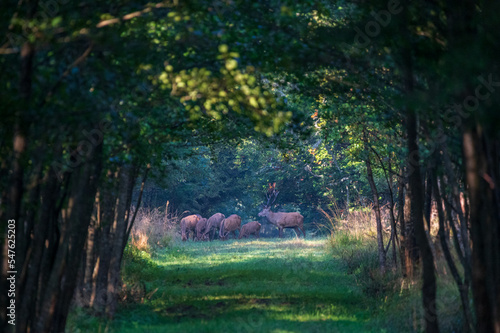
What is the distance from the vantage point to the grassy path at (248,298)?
31.1 feet

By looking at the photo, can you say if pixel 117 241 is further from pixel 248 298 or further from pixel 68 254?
pixel 68 254

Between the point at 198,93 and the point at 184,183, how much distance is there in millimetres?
36776

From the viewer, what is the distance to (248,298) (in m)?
12.2

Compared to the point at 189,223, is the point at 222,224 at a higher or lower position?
lower

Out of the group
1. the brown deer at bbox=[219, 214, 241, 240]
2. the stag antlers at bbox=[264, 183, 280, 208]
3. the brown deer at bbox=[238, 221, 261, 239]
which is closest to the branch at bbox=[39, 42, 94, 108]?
the brown deer at bbox=[219, 214, 241, 240]

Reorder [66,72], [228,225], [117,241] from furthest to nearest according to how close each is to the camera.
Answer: [228,225]
[117,241]
[66,72]

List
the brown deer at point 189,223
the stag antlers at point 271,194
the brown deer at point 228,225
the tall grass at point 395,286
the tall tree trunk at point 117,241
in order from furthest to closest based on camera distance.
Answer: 1. the stag antlers at point 271,194
2. the brown deer at point 228,225
3. the brown deer at point 189,223
4. the tall tree trunk at point 117,241
5. the tall grass at point 395,286

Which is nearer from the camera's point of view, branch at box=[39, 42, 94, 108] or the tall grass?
branch at box=[39, 42, 94, 108]

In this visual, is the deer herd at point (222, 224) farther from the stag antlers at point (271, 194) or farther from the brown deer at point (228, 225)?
the stag antlers at point (271, 194)

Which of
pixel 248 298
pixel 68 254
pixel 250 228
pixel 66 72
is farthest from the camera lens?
pixel 250 228

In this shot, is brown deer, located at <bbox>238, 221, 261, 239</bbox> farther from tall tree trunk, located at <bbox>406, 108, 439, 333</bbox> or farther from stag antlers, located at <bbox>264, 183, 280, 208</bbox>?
tall tree trunk, located at <bbox>406, 108, 439, 333</bbox>

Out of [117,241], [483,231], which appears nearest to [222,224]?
[117,241]

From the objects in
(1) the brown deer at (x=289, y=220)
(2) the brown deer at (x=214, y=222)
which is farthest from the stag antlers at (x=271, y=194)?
(2) the brown deer at (x=214, y=222)

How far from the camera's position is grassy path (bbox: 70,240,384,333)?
948cm
